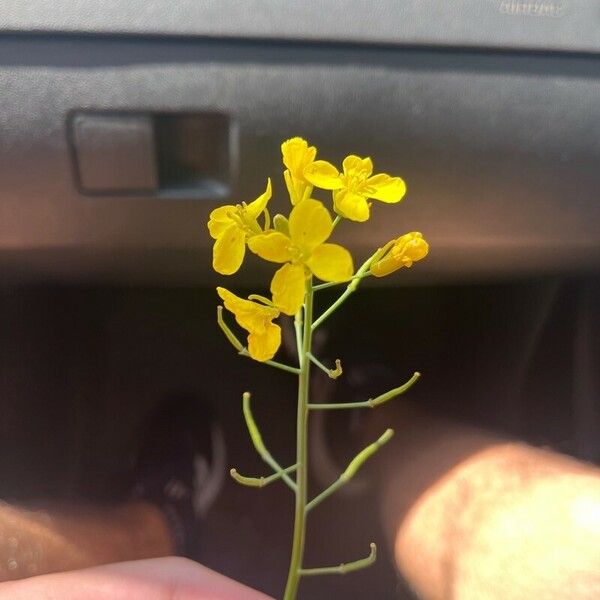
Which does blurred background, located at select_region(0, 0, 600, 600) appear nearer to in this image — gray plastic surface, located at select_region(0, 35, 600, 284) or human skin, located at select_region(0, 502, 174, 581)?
gray plastic surface, located at select_region(0, 35, 600, 284)

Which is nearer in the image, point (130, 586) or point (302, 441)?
point (302, 441)

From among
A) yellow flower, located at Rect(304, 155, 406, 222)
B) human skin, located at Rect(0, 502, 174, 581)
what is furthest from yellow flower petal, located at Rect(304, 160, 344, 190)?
human skin, located at Rect(0, 502, 174, 581)

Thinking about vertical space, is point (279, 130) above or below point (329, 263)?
below

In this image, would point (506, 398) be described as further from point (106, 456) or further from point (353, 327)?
point (106, 456)

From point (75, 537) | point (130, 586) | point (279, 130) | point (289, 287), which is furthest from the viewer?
point (75, 537)

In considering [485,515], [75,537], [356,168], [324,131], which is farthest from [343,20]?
[75,537]

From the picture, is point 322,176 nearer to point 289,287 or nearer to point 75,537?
point 289,287

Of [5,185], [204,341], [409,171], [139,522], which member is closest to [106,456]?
[139,522]
